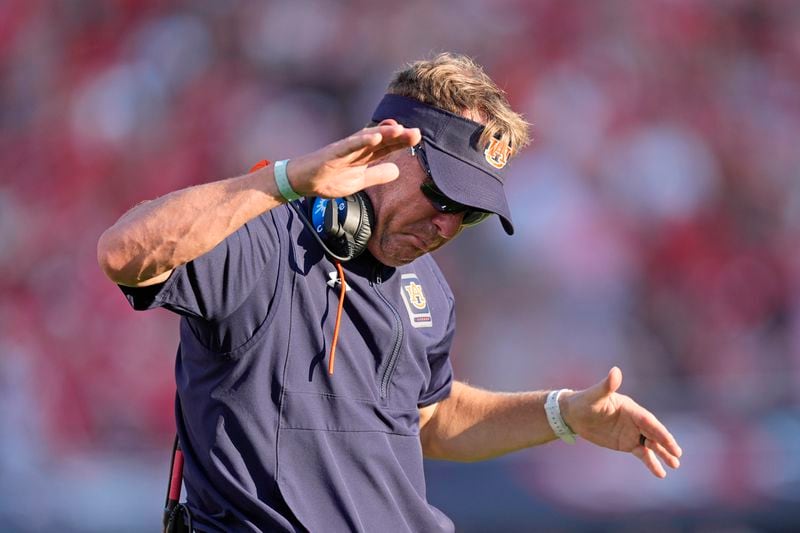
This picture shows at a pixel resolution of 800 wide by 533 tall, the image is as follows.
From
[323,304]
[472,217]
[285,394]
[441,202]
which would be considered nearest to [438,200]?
[441,202]

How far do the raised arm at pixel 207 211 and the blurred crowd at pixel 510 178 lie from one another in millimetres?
3832

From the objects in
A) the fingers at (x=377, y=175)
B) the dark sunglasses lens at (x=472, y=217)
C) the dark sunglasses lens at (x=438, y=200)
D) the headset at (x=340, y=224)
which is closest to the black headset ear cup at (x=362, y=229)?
the headset at (x=340, y=224)

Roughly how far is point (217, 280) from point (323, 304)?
38 centimetres

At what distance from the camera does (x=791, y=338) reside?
6625 mm

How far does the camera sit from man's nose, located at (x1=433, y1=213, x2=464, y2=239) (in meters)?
2.82

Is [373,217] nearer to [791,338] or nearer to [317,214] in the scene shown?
[317,214]

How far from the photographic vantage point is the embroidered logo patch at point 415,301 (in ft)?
9.84

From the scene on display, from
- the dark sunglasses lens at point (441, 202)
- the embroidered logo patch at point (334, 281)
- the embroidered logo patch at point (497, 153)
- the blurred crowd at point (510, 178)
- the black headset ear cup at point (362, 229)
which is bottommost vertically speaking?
the embroidered logo patch at point (334, 281)

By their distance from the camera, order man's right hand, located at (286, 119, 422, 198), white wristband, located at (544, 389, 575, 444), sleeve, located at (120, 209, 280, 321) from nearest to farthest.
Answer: man's right hand, located at (286, 119, 422, 198)
sleeve, located at (120, 209, 280, 321)
white wristband, located at (544, 389, 575, 444)

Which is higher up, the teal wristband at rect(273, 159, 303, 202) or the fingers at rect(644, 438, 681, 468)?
the teal wristband at rect(273, 159, 303, 202)

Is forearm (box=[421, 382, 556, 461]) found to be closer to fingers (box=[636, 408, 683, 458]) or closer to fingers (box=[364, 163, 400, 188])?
fingers (box=[636, 408, 683, 458])

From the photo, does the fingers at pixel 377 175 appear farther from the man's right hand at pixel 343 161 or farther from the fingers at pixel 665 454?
the fingers at pixel 665 454

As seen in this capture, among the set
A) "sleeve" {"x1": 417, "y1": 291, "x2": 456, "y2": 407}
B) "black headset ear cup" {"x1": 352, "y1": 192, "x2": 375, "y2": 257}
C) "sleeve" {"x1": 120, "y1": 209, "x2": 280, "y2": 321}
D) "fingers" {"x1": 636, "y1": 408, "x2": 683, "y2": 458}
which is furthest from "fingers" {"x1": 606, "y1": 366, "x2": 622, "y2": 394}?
"sleeve" {"x1": 120, "y1": 209, "x2": 280, "y2": 321}

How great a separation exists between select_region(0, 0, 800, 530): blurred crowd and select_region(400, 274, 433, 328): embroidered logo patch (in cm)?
312
